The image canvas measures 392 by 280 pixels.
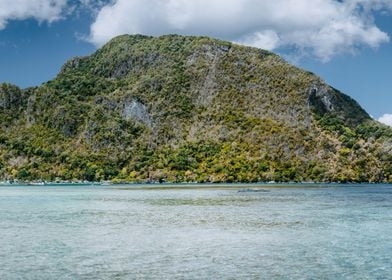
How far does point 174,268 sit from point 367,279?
12.7m

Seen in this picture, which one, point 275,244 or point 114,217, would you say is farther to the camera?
point 114,217

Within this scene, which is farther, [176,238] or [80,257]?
[176,238]

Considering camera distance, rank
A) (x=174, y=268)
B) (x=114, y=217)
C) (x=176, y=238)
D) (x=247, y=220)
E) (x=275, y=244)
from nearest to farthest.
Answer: (x=174, y=268) < (x=275, y=244) < (x=176, y=238) < (x=247, y=220) < (x=114, y=217)

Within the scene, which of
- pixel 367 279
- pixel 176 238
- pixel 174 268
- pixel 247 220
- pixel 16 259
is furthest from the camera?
pixel 247 220

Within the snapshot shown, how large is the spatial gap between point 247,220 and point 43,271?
125 ft

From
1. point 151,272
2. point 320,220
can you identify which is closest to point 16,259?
point 151,272

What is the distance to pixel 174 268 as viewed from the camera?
38500 mm

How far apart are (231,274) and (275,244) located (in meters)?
14.2

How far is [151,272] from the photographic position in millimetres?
37125

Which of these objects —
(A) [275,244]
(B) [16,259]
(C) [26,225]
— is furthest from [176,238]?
(C) [26,225]

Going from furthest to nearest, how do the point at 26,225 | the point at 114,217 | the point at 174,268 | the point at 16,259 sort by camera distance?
the point at 114,217 → the point at 26,225 → the point at 16,259 → the point at 174,268

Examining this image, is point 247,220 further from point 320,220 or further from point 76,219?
point 76,219

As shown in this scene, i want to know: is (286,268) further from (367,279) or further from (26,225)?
(26,225)

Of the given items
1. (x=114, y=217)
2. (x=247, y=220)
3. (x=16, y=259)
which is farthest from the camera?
(x=114, y=217)
